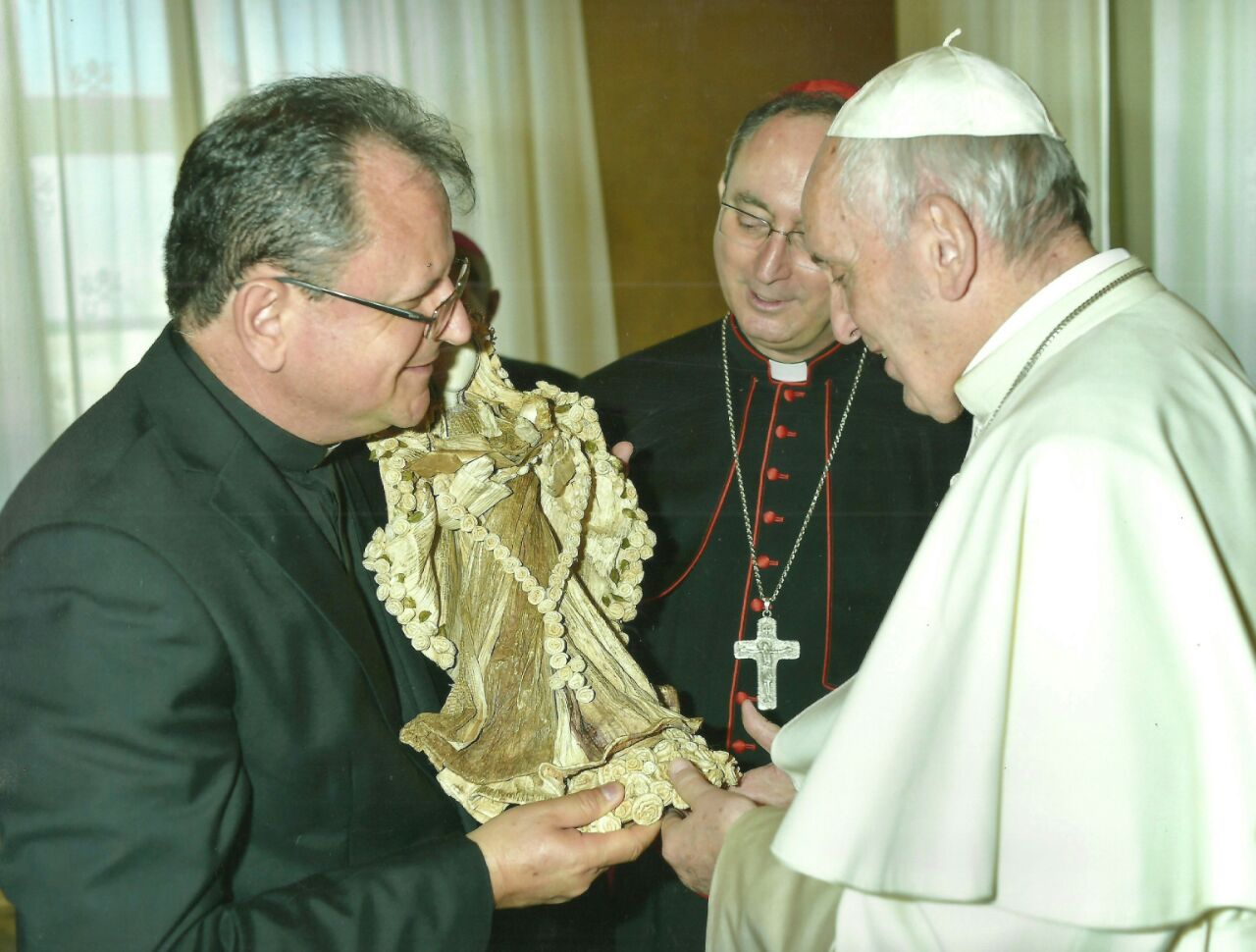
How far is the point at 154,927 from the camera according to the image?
1.51 meters

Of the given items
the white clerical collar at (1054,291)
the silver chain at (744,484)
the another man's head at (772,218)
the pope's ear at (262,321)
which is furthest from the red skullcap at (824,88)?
the pope's ear at (262,321)

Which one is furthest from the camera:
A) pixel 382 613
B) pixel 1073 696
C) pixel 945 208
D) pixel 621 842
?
pixel 382 613

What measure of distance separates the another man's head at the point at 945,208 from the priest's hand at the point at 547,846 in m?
0.87

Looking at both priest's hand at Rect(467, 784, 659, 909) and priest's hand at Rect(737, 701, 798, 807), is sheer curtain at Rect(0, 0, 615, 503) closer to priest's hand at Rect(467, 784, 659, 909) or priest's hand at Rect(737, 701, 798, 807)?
priest's hand at Rect(467, 784, 659, 909)

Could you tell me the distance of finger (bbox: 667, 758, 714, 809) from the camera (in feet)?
6.04

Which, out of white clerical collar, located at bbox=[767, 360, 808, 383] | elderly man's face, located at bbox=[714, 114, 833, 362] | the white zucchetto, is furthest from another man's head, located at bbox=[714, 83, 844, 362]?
the white zucchetto

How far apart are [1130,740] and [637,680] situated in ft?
2.62

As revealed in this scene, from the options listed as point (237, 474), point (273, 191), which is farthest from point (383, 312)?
point (237, 474)

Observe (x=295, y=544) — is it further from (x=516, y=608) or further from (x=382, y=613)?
(x=516, y=608)

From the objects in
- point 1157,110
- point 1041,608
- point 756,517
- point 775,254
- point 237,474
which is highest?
point 1157,110

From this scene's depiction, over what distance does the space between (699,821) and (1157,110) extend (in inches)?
81.8

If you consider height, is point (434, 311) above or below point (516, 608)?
above

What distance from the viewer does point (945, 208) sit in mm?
1561

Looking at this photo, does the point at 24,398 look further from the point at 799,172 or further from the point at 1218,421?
the point at 1218,421
